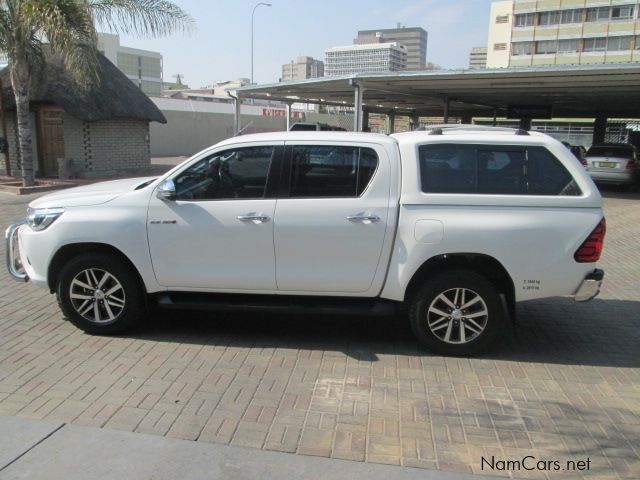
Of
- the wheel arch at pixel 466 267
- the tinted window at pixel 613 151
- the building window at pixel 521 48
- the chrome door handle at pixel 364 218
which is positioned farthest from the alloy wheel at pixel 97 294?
the building window at pixel 521 48

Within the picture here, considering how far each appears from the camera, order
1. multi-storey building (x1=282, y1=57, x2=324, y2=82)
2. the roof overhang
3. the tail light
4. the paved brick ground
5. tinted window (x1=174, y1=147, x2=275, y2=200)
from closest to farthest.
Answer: the paved brick ground, the tail light, tinted window (x1=174, y1=147, x2=275, y2=200), the roof overhang, multi-storey building (x1=282, y1=57, x2=324, y2=82)

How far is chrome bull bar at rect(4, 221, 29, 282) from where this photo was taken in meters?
5.16

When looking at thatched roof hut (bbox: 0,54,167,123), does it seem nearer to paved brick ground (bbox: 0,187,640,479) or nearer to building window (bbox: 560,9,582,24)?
paved brick ground (bbox: 0,187,640,479)

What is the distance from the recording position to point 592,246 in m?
4.45

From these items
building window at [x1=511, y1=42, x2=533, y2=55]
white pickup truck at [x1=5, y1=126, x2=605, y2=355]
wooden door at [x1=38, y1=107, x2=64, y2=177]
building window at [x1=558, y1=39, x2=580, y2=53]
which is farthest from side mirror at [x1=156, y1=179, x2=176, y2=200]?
building window at [x1=511, y1=42, x2=533, y2=55]

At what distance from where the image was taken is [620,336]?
5277 millimetres

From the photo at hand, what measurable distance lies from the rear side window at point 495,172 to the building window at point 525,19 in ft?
302

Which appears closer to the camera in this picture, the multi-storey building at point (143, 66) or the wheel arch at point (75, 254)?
the wheel arch at point (75, 254)

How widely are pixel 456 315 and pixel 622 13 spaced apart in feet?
290

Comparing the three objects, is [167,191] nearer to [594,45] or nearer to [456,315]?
[456,315]

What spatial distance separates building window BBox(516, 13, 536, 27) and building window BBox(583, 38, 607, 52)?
9268 millimetres

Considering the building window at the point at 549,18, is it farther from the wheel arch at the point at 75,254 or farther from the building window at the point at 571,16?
the wheel arch at the point at 75,254

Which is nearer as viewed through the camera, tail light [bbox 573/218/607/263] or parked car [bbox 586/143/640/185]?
tail light [bbox 573/218/607/263]

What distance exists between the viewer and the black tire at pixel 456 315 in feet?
15.0
